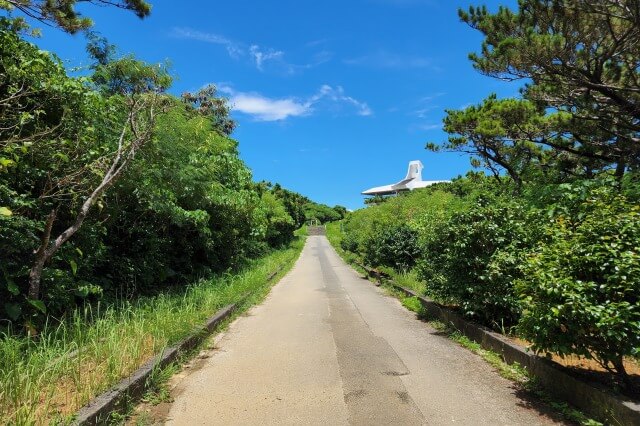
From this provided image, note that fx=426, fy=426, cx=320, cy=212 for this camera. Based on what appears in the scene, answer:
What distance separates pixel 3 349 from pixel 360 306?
29.0 ft

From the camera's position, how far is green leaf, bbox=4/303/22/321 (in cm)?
542

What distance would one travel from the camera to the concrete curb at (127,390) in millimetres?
3805

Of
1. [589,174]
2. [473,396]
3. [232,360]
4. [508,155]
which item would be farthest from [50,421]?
[508,155]

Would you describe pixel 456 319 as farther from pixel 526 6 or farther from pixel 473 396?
pixel 526 6

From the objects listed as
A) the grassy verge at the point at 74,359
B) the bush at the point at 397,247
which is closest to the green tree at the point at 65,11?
the grassy verge at the point at 74,359

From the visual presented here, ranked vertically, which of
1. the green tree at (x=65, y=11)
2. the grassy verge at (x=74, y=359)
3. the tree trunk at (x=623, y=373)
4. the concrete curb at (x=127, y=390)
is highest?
the green tree at (x=65, y=11)

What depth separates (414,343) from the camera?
7.58m

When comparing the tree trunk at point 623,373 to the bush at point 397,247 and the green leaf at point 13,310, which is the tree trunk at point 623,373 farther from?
the bush at point 397,247

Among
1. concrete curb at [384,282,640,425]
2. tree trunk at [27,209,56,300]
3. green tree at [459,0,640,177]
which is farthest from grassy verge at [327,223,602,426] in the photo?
tree trunk at [27,209,56,300]

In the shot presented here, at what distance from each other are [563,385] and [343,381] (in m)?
2.50

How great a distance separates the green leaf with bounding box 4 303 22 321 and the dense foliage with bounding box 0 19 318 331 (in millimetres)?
16

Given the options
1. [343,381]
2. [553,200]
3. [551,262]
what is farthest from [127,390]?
Answer: [553,200]

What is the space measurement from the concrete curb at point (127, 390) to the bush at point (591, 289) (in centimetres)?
428

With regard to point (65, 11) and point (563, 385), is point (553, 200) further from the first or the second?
point (65, 11)
